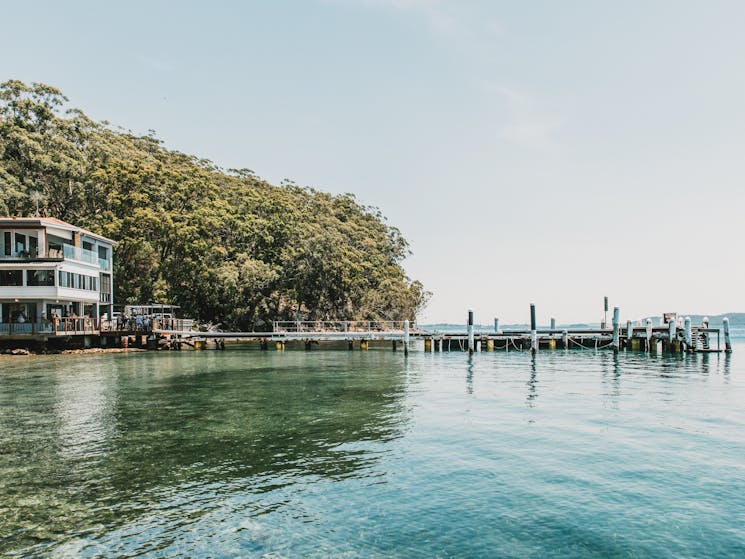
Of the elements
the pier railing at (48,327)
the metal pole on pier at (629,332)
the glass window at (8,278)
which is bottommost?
the metal pole on pier at (629,332)

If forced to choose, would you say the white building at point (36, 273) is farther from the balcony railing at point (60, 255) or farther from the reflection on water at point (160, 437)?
the reflection on water at point (160, 437)

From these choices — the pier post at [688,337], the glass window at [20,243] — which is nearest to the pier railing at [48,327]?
the glass window at [20,243]

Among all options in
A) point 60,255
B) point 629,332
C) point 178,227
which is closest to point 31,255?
point 60,255

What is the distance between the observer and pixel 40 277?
1869 inches

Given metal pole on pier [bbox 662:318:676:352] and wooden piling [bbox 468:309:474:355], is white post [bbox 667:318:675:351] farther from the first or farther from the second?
wooden piling [bbox 468:309:474:355]

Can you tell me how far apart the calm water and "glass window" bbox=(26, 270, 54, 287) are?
2439 cm

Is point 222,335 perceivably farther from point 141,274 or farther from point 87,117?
point 87,117

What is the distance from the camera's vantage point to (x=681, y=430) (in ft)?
57.1

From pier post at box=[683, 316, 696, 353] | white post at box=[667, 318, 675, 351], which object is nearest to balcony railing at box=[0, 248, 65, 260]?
white post at box=[667, 318, 675, 351]

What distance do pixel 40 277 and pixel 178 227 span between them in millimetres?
18302

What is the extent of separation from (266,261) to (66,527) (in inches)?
2550

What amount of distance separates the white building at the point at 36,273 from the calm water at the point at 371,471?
944 inches

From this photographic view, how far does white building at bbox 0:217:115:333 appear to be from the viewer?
4641cm

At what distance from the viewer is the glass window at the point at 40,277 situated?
47125mm
